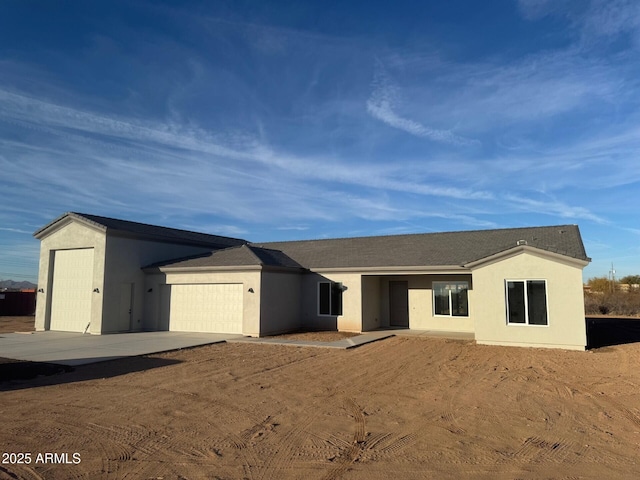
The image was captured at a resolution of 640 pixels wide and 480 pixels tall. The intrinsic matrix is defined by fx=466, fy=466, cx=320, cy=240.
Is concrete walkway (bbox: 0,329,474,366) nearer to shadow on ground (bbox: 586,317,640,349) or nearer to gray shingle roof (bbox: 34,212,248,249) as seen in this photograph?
shadow on ground (bbox: 586,317,640,349)

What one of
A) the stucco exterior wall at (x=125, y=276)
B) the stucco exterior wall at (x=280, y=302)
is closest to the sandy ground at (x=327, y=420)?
the stucco exterior wall at (x=280, y=302)

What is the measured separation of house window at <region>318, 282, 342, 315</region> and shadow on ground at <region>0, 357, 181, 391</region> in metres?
9.27

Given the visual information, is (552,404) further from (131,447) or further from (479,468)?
(131,447)

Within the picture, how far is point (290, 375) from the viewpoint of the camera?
1073 cm

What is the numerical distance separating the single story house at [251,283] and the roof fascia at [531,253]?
2714 millimetres

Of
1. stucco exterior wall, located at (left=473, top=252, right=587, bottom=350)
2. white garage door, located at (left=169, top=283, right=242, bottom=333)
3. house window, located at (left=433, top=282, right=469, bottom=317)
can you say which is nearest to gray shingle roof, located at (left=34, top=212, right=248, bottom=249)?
white garage door, located at (left=169, top=283, right=242, bottom=333)

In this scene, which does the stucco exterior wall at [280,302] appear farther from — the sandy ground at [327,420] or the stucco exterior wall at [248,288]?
the sandy ground at [327,420]

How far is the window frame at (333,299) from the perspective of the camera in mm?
20688

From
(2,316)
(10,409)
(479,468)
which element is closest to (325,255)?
(10,409)

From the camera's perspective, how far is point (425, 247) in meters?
21.7

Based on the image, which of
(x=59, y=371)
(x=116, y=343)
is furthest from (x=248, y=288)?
(x=59, y=371)

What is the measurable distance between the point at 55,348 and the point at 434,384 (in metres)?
12.0

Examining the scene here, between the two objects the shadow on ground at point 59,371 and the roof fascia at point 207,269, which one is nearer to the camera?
the shadow on ground at point 59,371

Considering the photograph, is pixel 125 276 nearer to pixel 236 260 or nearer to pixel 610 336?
pixel 236 260
